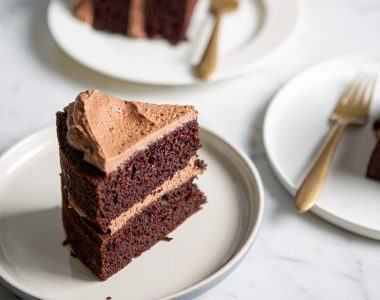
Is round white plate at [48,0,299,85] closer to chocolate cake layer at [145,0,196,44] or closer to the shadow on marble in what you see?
chocolate cake layer at [145,0,196,44]

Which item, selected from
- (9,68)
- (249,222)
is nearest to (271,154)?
(249,222)

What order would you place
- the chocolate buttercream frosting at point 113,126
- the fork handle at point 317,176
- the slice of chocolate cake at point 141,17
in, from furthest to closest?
the slice of chocolate cake at point 141,17, the fork handle at point 317,176, the chocolate buttercream frosting at point 113,126

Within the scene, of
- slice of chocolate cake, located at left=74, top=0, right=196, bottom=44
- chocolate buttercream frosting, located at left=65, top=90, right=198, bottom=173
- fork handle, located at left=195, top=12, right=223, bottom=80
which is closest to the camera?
chocolate buttercream frosting, located at left=65, top=90, right=198, bottom=173

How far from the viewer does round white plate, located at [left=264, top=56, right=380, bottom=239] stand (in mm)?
2141

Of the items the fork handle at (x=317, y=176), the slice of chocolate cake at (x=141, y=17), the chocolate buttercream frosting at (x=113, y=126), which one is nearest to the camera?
the chocolate buttercream frosting at (x=113, y=126)

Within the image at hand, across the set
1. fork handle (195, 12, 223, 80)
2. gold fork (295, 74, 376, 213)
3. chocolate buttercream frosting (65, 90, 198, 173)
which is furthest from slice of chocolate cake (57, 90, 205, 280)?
fork handle (195, 12, 223, 80)

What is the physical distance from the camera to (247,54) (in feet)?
8.92

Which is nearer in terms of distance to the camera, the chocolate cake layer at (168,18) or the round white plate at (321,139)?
the round white plate at (321,139)

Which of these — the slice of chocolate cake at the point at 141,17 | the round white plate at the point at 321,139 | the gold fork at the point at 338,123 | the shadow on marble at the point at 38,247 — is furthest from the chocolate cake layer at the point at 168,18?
the shadow on marble at the point at 38,247

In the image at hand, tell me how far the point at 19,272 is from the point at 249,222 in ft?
2.20

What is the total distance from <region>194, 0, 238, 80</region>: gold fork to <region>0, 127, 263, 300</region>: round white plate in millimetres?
404

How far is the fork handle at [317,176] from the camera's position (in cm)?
212

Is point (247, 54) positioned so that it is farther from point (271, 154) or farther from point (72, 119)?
point (72, 119)

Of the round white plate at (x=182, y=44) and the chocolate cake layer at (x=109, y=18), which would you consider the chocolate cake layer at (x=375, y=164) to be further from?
the chocolate cake layer at (x=109, y=18)
